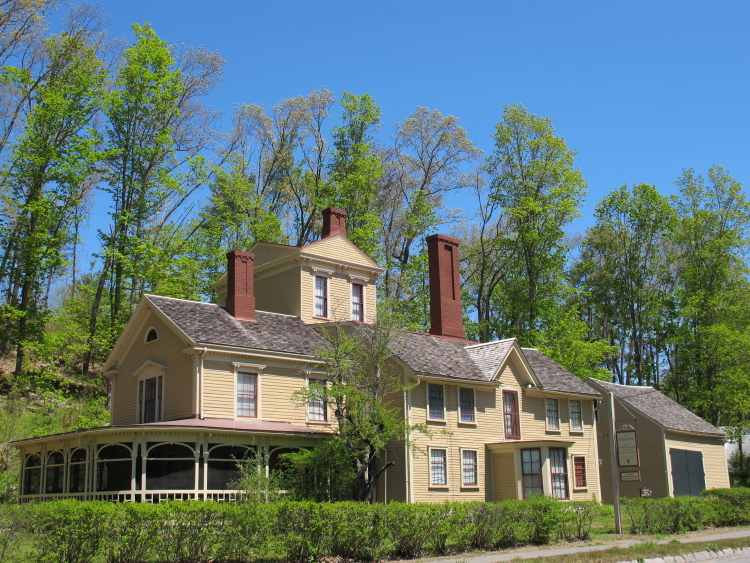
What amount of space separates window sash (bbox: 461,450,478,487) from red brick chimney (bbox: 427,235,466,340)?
21.1ft

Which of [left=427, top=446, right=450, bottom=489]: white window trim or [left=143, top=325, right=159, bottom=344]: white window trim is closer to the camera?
[left=427, top=446, right=450, bottom=489]: white window trim

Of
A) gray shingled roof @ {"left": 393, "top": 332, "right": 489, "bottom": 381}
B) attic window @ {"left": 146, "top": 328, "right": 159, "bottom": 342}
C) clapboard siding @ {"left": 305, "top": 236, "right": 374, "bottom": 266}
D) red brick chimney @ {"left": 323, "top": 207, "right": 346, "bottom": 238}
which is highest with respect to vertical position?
red brick chimney @ {"left": 323, "top": 207, "right": 346, "bottom": 238}

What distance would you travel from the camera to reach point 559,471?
27.3 m

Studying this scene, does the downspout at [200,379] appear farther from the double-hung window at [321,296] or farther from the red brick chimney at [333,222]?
the red brick chimney at [333,222]

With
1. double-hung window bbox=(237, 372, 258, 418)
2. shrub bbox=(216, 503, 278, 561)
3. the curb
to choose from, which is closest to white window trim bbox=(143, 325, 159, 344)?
double-hung window bbox=(237, 372, 258, 418)

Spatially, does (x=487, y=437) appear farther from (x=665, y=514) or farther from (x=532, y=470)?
(x=665, y=514)

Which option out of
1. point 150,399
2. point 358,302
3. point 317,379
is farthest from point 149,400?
point 358,302

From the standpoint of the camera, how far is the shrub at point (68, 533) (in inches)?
545

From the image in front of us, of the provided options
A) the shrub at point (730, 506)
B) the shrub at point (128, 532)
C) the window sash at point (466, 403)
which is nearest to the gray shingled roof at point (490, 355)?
the window sash at point (466, 403)

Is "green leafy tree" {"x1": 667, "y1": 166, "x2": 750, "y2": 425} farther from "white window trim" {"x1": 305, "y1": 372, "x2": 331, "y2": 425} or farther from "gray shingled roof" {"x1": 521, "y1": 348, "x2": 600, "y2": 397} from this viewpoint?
"white window trim" {"x1": 305, "y1": 372, "x2": 331, "y2": 425}

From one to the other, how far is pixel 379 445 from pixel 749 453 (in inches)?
1316

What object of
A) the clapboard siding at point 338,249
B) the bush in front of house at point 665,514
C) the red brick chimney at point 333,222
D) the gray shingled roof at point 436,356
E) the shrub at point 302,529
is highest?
the red brick chimney at point 333,222

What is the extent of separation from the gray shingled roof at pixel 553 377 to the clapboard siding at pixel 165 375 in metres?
14.2

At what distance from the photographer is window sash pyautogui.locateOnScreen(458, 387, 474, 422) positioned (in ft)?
88.9
